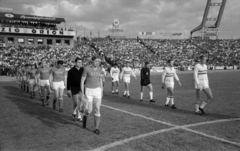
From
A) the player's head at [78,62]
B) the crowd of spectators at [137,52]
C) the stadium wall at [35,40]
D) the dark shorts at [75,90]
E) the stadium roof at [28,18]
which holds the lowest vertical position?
the dark shorts at [75,90]

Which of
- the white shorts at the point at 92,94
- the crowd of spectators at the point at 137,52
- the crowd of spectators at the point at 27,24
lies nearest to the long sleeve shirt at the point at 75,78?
the white shorts at the point at 92,94

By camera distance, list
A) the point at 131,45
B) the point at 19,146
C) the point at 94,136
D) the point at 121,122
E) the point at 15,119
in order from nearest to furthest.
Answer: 1. the point at 19,146
2. the point at 94,136
3. the point at 121,122
4. the point at 15,119
5. the point at 131,45

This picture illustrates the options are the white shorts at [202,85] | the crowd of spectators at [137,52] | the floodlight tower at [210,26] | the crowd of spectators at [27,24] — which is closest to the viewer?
the white shorts at [202,85]

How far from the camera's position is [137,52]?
55.9m

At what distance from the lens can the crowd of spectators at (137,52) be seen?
148 feet

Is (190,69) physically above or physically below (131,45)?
below

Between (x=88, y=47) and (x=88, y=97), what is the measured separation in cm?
4922

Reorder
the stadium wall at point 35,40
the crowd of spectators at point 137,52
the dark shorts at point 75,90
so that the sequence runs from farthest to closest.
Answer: the stadium wall at point 35,40, the crowd of spectators at point 137,52, the dark shorts at point 75,90

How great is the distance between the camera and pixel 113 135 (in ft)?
20.2

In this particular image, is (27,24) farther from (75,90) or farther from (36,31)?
(75,90)

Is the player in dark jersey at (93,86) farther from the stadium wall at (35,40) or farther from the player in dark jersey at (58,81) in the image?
the stadium wall at (35,40)

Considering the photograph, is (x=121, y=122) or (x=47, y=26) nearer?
(x=121, y=122)

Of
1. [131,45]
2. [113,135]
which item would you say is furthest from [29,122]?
[131,45]

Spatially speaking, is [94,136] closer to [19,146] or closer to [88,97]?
[88,97]
